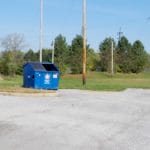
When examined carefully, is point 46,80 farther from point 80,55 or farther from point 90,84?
point 80,55

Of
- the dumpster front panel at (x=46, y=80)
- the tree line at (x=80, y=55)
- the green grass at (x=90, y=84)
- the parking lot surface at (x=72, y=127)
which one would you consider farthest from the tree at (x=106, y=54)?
the parking lot surface at (x=72, y=127)

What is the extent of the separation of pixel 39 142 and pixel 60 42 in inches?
3080

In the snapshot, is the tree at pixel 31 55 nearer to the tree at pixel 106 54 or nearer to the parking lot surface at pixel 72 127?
the tree at pixel 106 54

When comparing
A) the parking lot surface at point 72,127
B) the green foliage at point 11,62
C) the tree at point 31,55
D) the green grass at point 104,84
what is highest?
the tree at point 31,55

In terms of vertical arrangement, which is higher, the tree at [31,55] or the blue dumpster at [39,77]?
the tree at [31,55]

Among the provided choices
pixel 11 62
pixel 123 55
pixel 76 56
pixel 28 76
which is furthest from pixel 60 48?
pixel 28 76

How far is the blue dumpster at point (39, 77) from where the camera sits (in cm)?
2873

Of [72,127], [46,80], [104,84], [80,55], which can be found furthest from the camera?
[80,55]

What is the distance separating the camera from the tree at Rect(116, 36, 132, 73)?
9200 centimetres

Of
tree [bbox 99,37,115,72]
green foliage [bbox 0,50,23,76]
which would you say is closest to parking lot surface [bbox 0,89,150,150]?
green foliage [bbox 0,50,23,76]

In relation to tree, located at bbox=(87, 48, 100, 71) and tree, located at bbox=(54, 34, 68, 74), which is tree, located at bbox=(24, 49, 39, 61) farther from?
tree, located at bbox=(87, 48, 100, 71)

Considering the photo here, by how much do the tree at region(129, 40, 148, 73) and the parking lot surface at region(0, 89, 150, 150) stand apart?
248ft

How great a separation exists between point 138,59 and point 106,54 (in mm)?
7559

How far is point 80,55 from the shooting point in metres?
83.3
